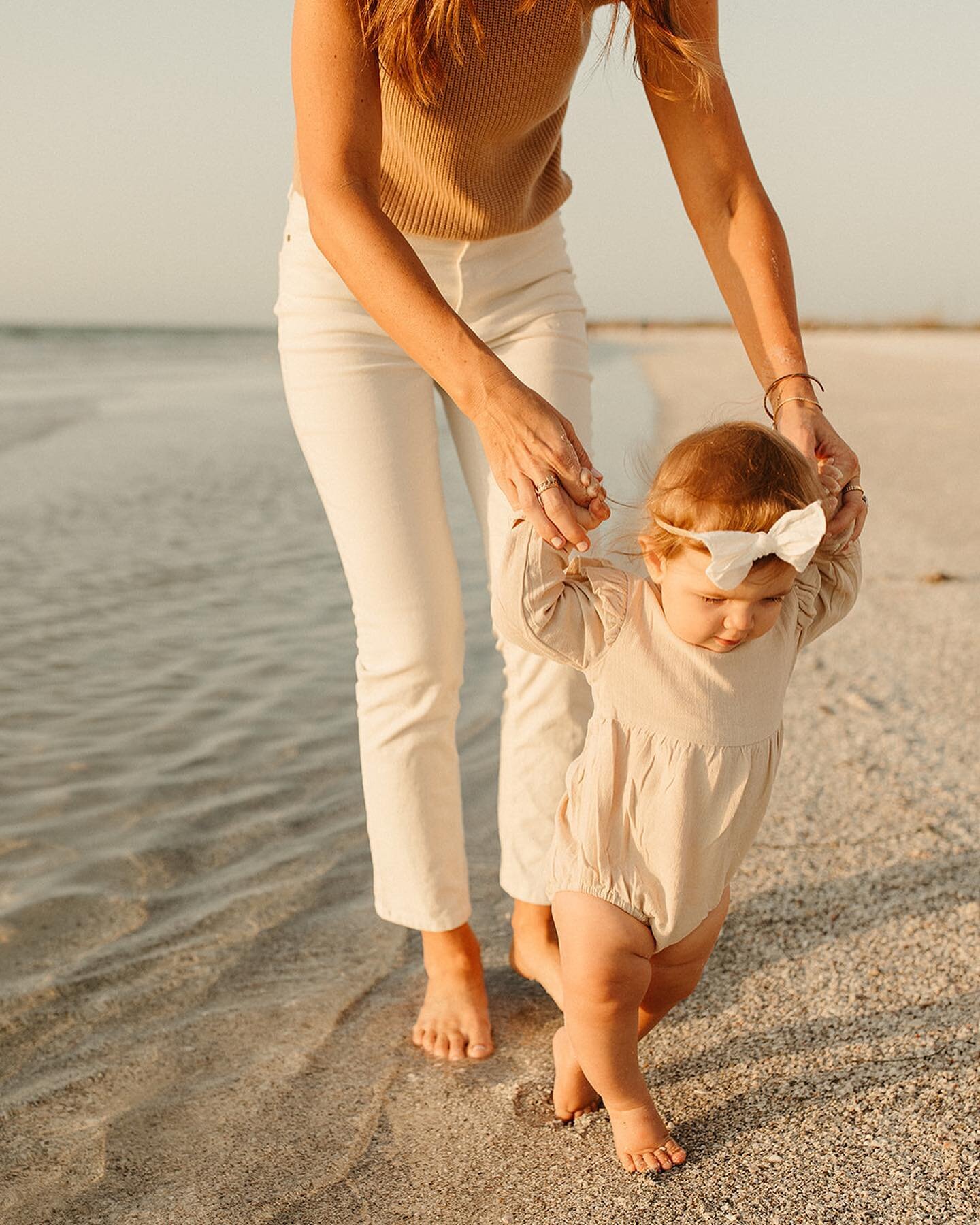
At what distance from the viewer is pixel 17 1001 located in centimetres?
238

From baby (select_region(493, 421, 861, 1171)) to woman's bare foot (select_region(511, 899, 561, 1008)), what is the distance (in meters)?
0.43

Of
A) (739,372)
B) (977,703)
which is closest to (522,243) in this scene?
(977,703)

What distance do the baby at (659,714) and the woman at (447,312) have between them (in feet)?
0.68

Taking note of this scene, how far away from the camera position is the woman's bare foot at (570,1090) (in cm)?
199

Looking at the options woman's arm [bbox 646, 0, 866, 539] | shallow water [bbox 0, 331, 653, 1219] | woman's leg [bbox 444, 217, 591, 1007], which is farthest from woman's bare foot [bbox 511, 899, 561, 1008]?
woman's arm [bbox 646, 0, 866, 539]

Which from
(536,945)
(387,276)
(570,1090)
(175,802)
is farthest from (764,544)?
(175,802)

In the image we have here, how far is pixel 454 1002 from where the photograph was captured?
226 centimetres

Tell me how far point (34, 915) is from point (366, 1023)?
0.87 metres

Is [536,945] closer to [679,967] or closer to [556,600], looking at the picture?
[679,967]

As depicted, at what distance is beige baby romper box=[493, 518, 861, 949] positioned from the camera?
1798 mm

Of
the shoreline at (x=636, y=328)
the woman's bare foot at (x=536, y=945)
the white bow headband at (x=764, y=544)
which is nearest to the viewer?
the white bow headband at (x=764, y=544)

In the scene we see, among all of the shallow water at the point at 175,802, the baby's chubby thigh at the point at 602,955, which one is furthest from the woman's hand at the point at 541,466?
the shallow water at the point at 175,802

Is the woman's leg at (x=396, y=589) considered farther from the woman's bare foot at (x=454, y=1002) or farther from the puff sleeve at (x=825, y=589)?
the puff sleeve at (x=825, y=589)

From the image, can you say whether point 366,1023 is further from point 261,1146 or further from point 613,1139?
point 613,1139
